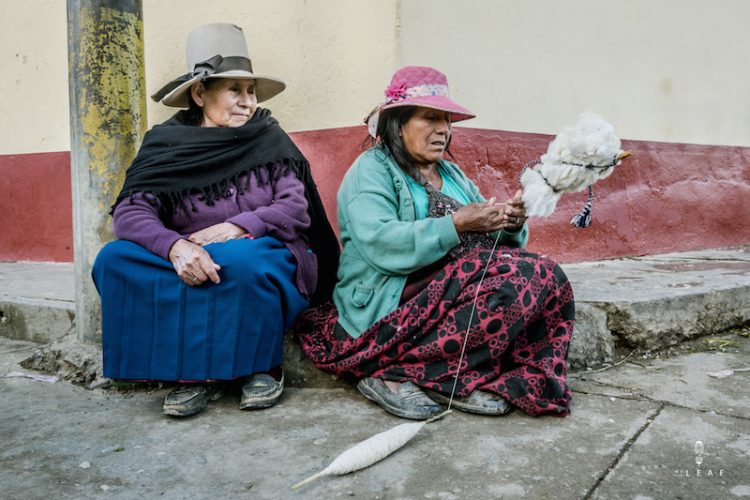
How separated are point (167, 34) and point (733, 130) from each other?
421 cm

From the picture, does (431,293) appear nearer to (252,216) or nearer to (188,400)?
(252,216)

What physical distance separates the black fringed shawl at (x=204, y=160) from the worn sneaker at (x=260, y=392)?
704mm

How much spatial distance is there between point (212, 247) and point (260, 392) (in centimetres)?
55

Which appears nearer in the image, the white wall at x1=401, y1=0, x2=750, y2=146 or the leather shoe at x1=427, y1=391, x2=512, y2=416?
the leather shoe at x1=427, y1=391, x2=512, y2=416

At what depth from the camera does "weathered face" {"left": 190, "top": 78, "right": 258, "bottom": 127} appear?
273 cm

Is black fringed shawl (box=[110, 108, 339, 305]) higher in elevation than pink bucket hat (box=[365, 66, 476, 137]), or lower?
lower

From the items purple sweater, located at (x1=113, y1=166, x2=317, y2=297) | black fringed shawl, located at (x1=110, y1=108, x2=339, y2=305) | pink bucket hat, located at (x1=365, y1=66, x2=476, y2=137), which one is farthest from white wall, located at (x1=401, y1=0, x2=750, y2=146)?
purple sweater, located at (x1=113, y1=166, x2=317, y2=297)

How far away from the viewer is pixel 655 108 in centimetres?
470

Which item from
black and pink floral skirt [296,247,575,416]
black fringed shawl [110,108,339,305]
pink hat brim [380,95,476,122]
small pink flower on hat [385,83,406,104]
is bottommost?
black and pink floral skirt [296,247,575,416]

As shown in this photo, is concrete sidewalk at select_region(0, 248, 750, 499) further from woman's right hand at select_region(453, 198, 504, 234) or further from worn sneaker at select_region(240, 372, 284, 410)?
woman's right hand at select_region(453, 198, 504, 234)

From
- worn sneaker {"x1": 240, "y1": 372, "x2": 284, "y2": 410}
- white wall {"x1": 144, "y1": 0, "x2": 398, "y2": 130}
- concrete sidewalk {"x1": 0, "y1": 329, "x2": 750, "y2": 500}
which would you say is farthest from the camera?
white wall {"x1": 144, "y1": 0, "x2": 398, "y2": 130}

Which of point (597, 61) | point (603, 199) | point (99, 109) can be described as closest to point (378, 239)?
point (99, 109)

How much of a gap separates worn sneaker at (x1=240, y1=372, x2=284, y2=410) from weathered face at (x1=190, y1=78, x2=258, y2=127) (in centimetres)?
102

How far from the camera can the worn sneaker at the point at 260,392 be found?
2.42m
